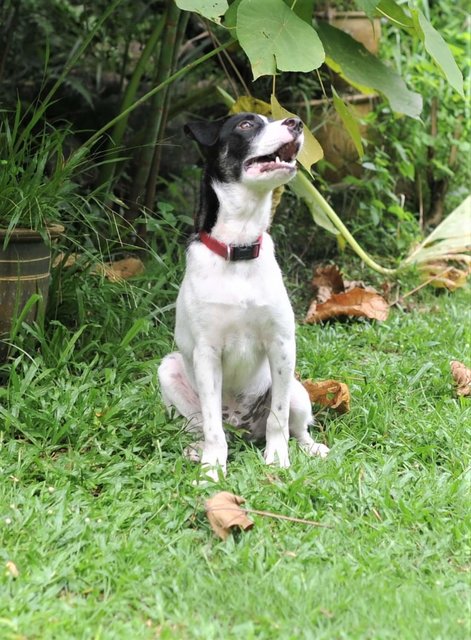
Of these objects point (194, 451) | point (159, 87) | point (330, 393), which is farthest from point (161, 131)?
point (194, 451)

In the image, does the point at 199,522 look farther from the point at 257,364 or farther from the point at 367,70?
the point at 367,70

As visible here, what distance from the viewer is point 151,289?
462cm

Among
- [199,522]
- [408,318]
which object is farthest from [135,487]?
[408,318]

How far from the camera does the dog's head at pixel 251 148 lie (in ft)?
10.2

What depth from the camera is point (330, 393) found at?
379cm

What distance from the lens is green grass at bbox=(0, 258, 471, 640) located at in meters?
2.24

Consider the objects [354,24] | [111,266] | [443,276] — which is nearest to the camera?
[111,266]

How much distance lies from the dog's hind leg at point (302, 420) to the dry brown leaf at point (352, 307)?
1.70 metres

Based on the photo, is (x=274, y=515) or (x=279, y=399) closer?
(x=274, y=515)

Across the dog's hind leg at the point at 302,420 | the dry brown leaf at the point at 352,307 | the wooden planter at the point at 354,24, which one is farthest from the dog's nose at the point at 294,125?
the wooden planter at the point at 354,24

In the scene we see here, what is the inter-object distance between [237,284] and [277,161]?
0.46 m

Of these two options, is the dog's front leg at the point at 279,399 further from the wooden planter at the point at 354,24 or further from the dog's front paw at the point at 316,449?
the wooden planter at the point at 354,24

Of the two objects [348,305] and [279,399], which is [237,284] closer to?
[279,399]

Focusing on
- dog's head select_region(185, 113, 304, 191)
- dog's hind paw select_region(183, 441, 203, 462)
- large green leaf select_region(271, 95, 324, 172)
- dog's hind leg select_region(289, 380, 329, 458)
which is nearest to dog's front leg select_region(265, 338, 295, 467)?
dog's hind leg select_region(289, 380, 329, 458)
